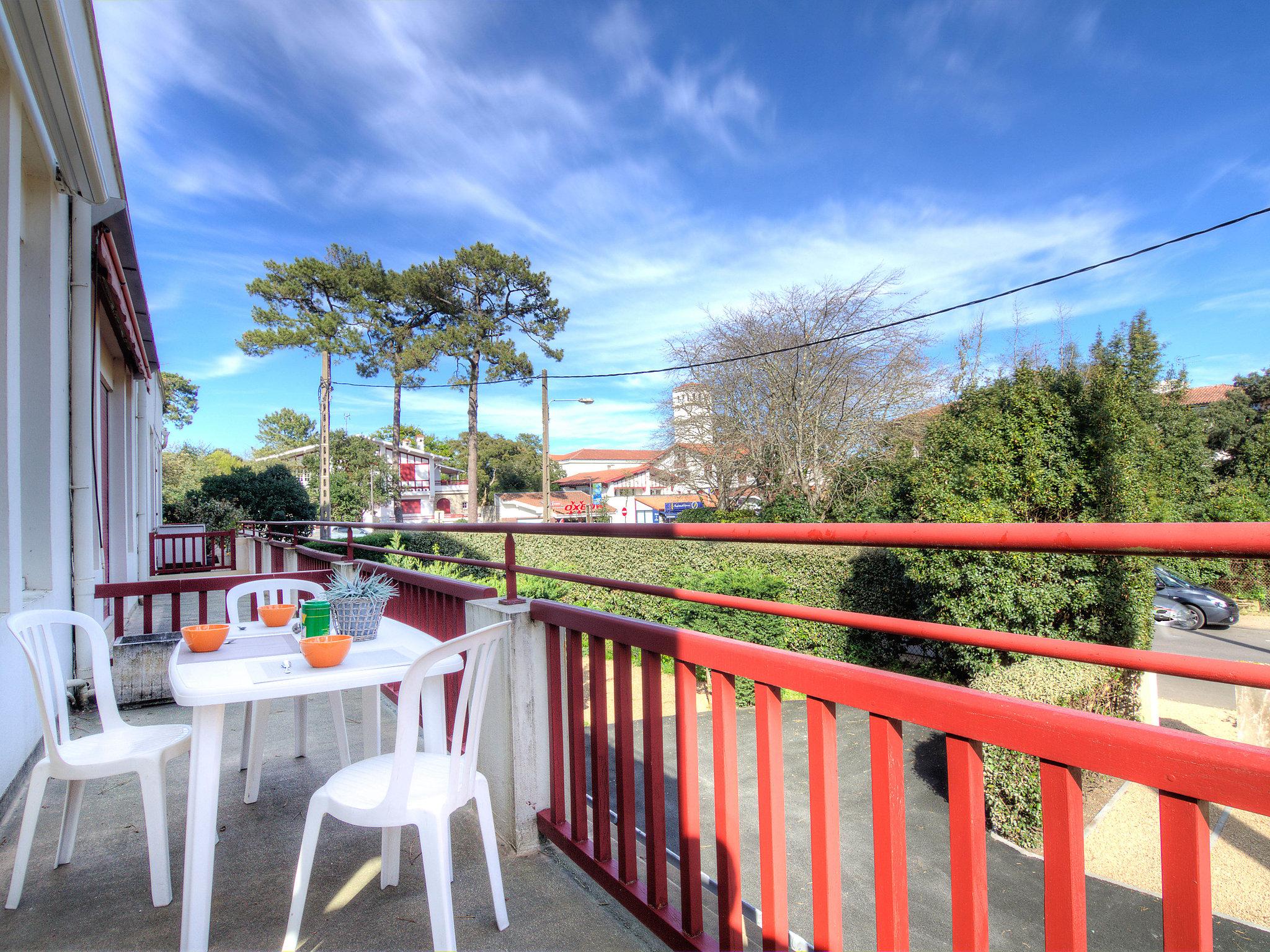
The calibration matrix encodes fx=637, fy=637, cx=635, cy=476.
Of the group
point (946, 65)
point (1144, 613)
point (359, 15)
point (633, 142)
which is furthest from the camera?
point (633, 142)

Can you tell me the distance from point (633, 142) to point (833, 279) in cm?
584

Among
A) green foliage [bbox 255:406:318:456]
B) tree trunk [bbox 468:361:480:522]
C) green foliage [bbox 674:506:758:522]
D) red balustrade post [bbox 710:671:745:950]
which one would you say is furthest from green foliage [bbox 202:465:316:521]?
green foliage [bbox 255:406:318:456]

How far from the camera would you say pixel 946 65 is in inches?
473

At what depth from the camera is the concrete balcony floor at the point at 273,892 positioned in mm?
1612

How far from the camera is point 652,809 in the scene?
150 cm

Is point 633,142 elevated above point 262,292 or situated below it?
above

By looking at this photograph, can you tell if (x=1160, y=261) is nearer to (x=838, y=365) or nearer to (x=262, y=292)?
(x=838, y=365)

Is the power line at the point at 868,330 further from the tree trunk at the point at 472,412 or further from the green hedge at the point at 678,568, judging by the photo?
the green hedge at the point at 678,568

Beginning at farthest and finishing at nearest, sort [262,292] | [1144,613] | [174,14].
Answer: [262,292], [1144,613], [174,14]

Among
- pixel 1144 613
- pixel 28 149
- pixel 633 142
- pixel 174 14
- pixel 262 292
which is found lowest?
pixel 1144 613

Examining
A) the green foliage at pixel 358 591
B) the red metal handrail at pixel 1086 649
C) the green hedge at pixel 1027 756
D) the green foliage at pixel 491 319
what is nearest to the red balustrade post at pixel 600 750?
the red metal handrail at pixel 1086 649

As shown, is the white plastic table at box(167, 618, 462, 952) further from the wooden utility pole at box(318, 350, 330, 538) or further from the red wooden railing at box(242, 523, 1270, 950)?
the wooden utility pole at box(318, 350, 330, 538)

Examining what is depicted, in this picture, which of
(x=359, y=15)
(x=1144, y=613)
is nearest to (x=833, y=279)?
(x=1144, y=613)

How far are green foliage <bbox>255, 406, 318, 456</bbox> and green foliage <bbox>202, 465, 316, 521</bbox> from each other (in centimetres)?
3848
